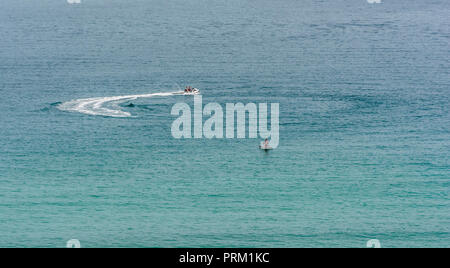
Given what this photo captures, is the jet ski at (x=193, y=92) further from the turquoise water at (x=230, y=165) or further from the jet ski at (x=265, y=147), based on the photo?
the jet ski at (x=265, y=147)

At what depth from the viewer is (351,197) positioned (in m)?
106

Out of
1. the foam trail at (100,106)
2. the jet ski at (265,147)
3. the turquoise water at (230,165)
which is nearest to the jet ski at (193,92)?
the turquoise water at (230,165)

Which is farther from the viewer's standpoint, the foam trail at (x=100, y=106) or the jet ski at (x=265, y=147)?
the foam trail at (x=100, y=106)

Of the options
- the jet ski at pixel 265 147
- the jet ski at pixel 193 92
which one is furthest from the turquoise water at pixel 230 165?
the jet ski at pixel 193 92

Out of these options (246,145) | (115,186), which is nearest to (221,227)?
(115,186)

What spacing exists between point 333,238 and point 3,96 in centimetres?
8838

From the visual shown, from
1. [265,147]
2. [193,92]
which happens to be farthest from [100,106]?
[265,147]

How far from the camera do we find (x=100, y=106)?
14562 cm

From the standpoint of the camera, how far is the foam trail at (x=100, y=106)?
14120 centimetres

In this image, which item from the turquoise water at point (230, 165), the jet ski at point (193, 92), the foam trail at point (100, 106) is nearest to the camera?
the turquoise water at point (230, 165)

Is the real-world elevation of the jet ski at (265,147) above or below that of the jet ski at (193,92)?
below

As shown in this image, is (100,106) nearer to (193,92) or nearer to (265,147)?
(193,92)

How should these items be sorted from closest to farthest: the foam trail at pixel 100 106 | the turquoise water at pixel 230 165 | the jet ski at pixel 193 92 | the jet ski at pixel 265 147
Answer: the turquoise water at pixel 230 165 → the jet ski at pixel 265 147 → the foam trail at pixel 100 106 → the jet ski at pixel 193 92

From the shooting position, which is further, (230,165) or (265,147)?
(265,147)
